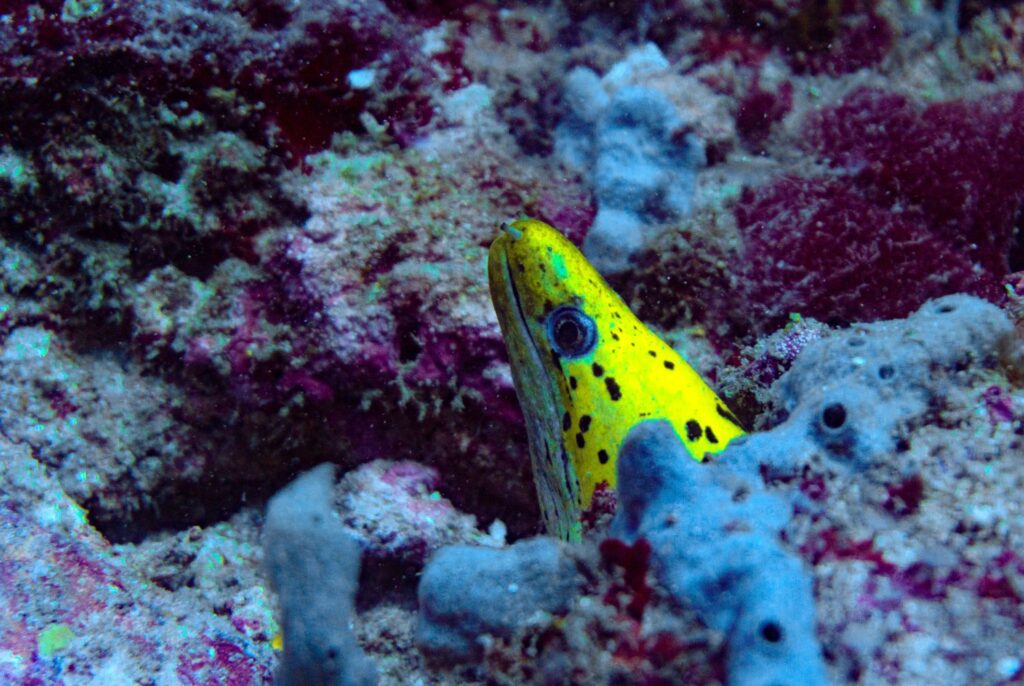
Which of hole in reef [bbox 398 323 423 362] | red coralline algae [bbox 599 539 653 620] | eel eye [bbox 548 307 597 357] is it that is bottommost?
hole in reef [bbox 398 323 423 362]

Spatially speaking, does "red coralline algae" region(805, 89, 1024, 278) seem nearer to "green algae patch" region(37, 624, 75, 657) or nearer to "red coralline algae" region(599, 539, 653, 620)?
"red coralline algae" region(599, 539, 653, 620)

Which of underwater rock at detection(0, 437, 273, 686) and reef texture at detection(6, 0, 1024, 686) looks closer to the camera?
underwater rock at detection(0, 437, 273, 686)

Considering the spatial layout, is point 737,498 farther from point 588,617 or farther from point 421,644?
point 421,644

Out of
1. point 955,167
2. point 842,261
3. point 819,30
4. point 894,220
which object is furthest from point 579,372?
point 819,30

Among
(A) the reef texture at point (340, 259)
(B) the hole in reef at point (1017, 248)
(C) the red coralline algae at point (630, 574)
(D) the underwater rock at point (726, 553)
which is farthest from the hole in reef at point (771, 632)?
(B) the hole in reef at point (1017, 248)

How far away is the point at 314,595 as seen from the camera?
177 cm

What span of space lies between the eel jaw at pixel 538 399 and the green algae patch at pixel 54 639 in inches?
59.3

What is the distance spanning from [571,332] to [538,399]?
0.25 meters

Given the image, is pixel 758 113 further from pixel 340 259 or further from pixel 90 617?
pixel 90 617

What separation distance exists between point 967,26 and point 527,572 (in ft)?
16.0

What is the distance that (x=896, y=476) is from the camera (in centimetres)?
125

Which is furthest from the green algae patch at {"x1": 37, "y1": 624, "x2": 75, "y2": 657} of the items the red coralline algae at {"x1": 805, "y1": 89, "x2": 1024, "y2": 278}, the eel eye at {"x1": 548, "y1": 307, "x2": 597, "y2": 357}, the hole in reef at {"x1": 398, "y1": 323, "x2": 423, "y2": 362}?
the red coralline algae at {"x1": 805, "y1": 89, "x2": 1024, "y2": 278}

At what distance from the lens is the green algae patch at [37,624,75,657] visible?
1.89 m

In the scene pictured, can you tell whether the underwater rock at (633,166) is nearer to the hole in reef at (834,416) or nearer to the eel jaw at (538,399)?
the eel jaw at (538,399)
